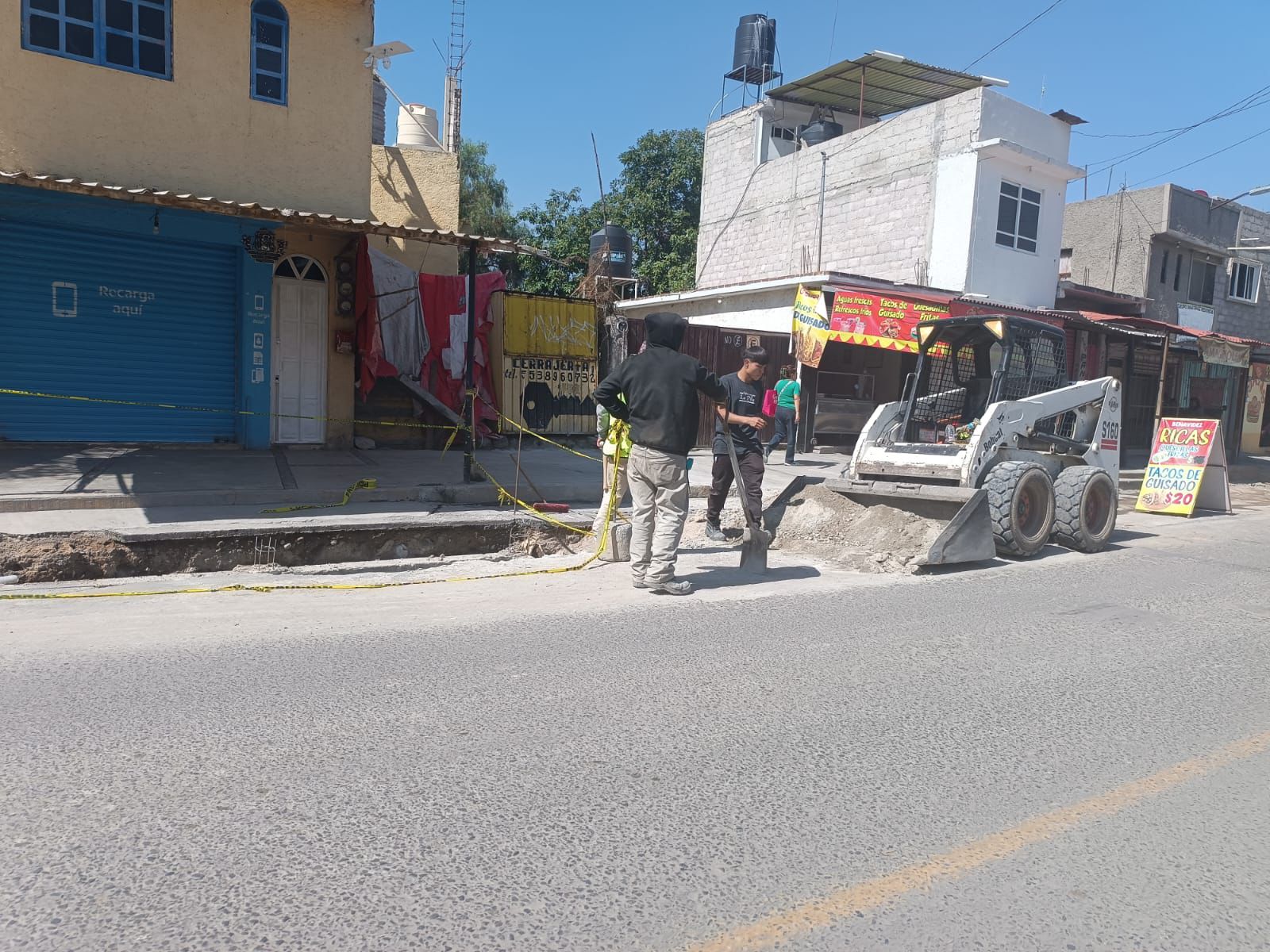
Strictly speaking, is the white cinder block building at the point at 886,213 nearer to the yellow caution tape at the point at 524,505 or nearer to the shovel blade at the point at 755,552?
the yellow caution tape at the point at 524,505

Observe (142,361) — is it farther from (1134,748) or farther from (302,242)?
(1134,748)

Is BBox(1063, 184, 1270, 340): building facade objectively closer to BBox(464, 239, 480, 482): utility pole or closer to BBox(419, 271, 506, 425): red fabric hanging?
BBox(419, 271, 506, 425): red fabric hanging

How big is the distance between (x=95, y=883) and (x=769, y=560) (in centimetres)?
655

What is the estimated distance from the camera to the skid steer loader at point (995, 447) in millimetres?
8711

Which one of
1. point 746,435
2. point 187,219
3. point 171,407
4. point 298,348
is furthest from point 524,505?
point 187,219

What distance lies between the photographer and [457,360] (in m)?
15.2

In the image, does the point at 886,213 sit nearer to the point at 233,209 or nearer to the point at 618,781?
the point at 233,209

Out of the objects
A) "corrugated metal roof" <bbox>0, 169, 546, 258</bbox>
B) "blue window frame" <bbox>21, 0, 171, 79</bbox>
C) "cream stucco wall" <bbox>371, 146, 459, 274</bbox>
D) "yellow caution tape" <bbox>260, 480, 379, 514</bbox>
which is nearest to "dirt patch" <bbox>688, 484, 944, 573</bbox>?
"yellow caution tape" <bbox>260, 480, 379, 514</bbox>

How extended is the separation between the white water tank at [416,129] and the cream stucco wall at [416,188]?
282 cm

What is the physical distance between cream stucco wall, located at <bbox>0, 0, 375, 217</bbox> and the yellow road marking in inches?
472

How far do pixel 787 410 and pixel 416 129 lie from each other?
9744mm

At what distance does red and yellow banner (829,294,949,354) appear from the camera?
17.4 metres

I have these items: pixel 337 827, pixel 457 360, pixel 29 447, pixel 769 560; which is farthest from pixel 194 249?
pixel 337 827

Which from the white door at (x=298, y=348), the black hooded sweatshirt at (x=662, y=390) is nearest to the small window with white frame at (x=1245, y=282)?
the white door at (x=298, y=348)
